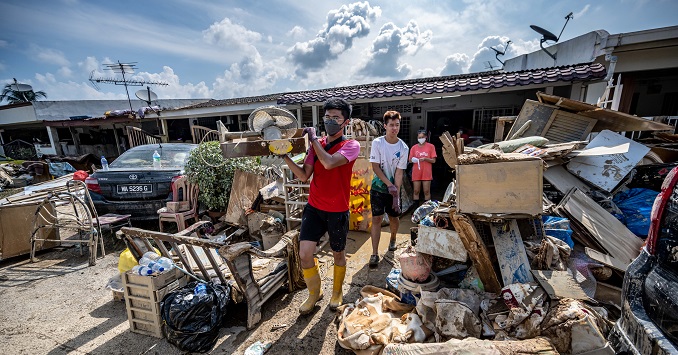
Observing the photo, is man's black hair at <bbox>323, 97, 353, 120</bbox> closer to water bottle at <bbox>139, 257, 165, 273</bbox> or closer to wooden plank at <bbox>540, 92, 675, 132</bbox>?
water bottle at <bbox>139, 257, 165, 273</bbox>

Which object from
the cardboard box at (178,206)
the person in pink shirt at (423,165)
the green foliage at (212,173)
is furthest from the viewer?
the person in pink shirt at (423,165)

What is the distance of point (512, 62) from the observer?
36.0 ft

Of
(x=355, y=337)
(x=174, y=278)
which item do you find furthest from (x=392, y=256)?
(x=174, y=278)

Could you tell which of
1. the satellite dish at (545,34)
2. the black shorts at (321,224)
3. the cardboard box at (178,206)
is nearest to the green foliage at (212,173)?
the cardboard box at (178,206)

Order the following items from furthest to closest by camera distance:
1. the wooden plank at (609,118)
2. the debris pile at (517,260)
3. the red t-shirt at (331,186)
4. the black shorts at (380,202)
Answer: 1. the wooden plank at (609,118)
2. the black shorts at (380,202)
3. the red t-shirt at (331,186)
4. the debris pile at (517,260)

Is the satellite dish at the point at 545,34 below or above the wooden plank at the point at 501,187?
above

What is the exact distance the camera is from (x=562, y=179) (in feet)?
11.2

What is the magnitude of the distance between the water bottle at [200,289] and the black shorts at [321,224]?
97 cm

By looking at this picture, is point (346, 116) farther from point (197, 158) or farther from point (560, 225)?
point (197, 158)

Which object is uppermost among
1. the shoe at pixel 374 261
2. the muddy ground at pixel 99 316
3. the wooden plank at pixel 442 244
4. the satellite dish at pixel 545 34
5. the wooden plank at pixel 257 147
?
the satellite dish at pixel 545 34

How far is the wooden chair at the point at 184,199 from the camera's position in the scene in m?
4.53

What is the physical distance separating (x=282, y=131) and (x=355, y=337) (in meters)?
2.25

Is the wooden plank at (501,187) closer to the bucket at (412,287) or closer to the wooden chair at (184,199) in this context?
the bucket at (412,287)

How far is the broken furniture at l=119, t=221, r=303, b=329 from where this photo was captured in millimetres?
2465
